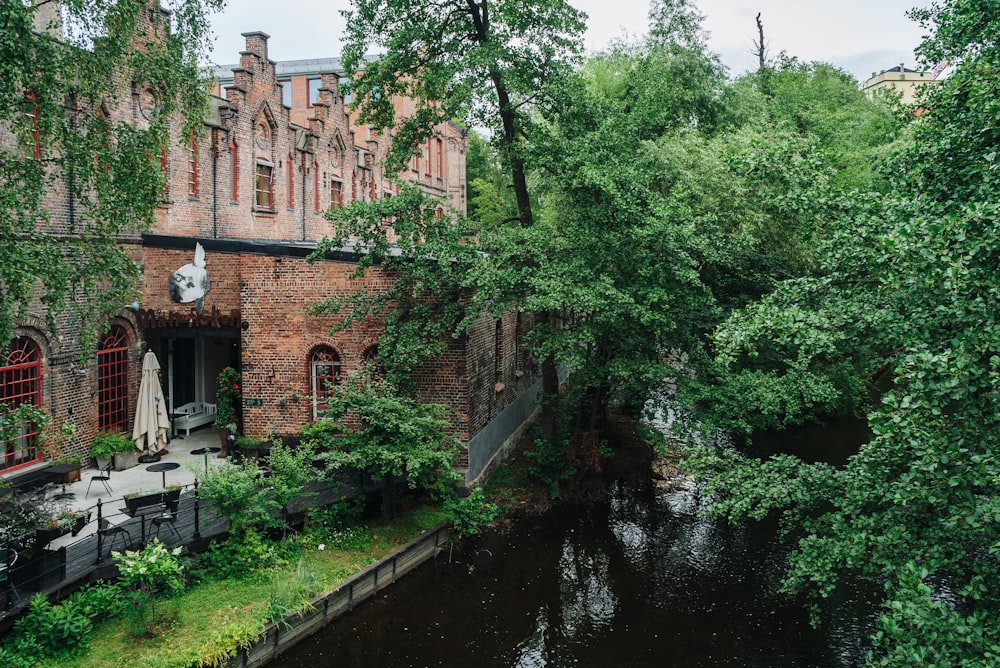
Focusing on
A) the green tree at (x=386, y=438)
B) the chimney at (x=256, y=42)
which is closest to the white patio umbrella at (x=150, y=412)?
the green tree at (x=386, y=438)

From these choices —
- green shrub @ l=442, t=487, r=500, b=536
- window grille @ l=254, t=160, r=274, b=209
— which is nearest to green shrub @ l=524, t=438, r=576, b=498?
green shrub @ l=442, t=487, r=500, b=536

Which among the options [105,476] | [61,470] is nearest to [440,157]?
[105,476]

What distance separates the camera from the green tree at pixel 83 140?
8.75m

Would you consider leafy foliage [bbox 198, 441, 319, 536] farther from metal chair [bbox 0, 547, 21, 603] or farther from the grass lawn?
metal chair [bbox 0, 547, 21, 603]

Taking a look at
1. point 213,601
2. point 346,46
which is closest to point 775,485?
point 213,601

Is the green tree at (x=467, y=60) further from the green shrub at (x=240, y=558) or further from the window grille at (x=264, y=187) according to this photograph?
the window grille at (x=264, y=187)

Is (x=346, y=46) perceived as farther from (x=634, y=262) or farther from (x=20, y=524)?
(x=20, y=524)

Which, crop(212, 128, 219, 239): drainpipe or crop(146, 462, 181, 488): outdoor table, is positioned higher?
crop(212, 128, 219, 239): drainpipe

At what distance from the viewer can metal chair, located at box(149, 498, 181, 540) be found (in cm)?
1041

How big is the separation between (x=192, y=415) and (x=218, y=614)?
30.9 feet

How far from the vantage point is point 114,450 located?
48.0 feet

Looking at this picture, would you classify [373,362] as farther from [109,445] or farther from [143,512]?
[109,445]

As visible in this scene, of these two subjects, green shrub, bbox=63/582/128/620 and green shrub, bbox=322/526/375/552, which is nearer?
green shrub, bbox=63/582/128/620

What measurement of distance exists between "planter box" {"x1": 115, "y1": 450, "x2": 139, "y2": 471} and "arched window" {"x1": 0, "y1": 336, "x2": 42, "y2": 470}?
4.52 feet
